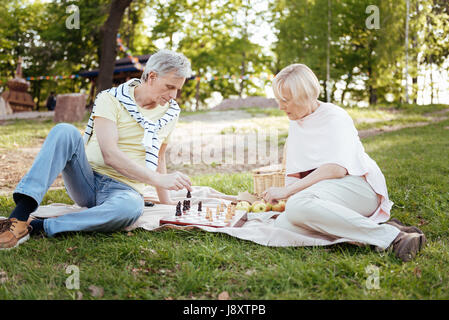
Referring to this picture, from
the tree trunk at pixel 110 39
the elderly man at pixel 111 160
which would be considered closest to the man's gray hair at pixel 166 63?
the elderly man at pixel 111 160

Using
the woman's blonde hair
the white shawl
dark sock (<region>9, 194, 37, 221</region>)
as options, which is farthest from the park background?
the woman's blonde hair

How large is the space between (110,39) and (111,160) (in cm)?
975

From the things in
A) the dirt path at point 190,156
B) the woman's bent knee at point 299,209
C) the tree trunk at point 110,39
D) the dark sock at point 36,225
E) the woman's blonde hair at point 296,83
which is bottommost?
the dirt path at point 190,156

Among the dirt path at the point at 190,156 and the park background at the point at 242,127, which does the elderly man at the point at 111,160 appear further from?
the dirt path at the point at 190,156

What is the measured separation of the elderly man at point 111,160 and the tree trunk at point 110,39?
9031mm

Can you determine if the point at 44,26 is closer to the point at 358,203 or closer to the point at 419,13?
the point at 419,13

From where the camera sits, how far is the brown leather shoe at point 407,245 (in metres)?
2.31

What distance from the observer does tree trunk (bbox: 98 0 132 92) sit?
11.4 metres

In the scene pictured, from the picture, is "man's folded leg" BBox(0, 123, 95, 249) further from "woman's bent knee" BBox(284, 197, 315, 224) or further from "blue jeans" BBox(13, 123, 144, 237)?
"woman's bent knee" BBox(284, 197, 315, 224)

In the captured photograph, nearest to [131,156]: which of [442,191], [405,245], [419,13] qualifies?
[405,245]

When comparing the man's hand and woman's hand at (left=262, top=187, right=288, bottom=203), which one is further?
woman's hand at (left=262, top=187, right=288, bottom=203)

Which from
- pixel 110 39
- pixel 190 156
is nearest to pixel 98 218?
pixel 190 156

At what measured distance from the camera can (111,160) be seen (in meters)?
2.84

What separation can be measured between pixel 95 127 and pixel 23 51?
25.4 m
